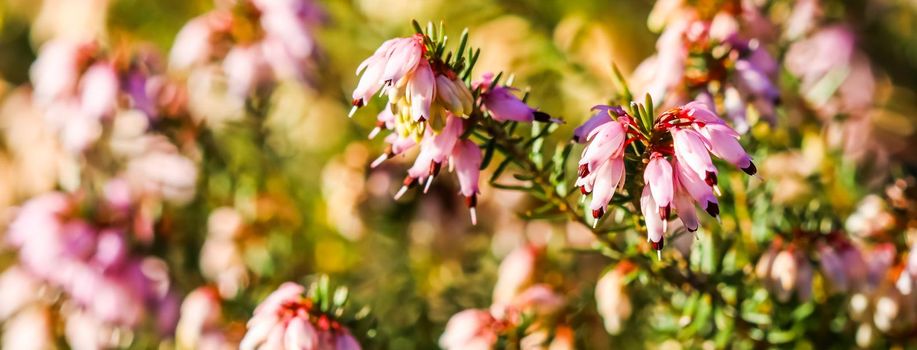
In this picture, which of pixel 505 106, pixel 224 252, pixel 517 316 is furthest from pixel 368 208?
pixel 505 106

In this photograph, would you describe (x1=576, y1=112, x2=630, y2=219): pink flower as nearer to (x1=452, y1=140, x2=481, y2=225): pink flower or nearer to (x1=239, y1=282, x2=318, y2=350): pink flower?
(x1=452, y1=140, x2=481, y2=225): pink flower

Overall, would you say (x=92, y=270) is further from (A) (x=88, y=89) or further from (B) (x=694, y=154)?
(B) (x=694, y=154)

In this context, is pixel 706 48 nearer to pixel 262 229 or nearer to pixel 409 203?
pixel 409 203

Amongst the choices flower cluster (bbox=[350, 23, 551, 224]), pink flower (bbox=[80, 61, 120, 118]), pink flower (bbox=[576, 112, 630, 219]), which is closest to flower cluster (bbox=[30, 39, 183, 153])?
pink flower (bbox=[80, 61, 120, 118])

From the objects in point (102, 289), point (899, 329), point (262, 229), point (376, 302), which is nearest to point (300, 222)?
point (262, 229)

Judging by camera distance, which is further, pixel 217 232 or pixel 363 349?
pixel 217 232

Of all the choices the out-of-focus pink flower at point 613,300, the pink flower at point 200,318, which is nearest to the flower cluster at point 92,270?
the pink flower at point 200,318

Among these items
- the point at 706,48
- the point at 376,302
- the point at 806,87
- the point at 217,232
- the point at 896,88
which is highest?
the point at 706,48
